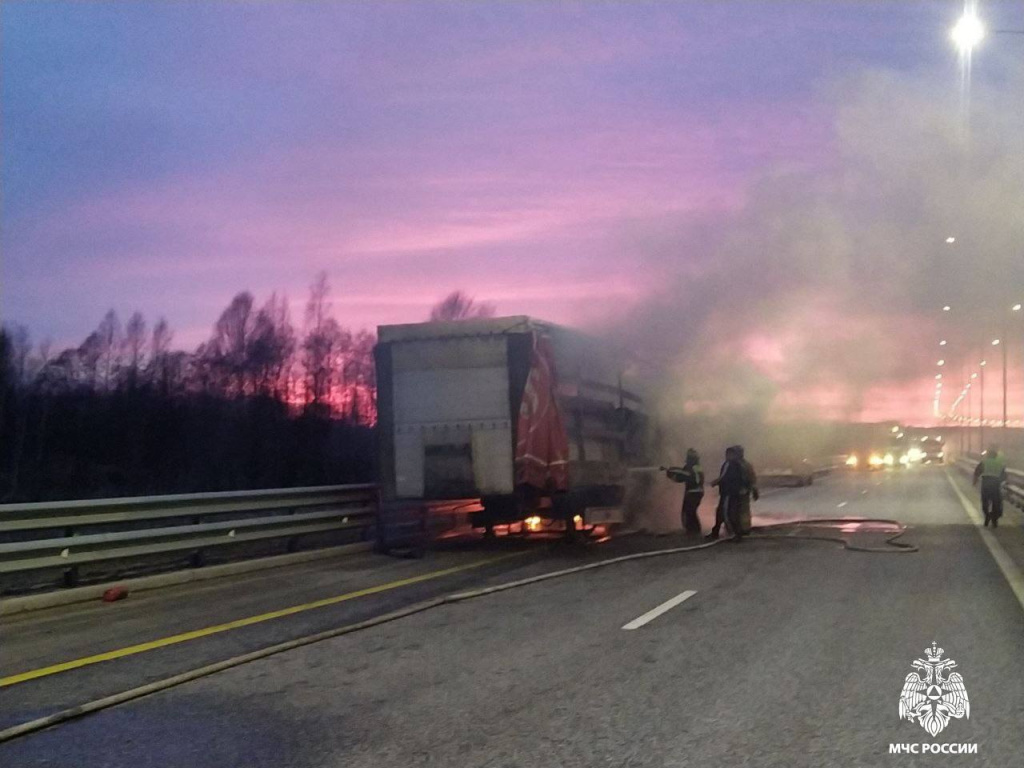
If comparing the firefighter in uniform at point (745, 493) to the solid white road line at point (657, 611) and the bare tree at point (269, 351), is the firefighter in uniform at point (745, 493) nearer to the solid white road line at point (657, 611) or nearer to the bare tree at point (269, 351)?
the solid white road line at point (657, 611)

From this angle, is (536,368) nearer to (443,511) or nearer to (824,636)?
(443,511)

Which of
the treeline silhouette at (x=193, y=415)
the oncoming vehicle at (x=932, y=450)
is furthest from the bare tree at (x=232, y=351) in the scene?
the oncoming vehicle at (x=932, y=450)

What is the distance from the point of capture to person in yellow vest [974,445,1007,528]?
20.8 metres

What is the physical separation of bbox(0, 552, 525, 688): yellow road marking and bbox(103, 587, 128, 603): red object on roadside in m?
2.15

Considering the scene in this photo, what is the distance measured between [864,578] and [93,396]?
49.4 metres

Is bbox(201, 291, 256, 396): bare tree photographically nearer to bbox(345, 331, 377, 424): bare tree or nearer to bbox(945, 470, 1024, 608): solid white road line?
bbox(345, 331, 377, 424): bare tree

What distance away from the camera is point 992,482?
2078cm

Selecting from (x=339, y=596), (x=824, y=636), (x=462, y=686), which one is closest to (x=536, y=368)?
(x=339, y=596)

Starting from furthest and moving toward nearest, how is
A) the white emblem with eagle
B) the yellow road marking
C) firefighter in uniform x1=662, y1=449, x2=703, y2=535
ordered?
firefighter in uniform x1=662, y1=449, x2=703, y2=535
the yellow road marking
the white emblem with eagle

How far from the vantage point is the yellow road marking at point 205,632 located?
7461 millimetres

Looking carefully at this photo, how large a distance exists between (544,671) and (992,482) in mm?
16423

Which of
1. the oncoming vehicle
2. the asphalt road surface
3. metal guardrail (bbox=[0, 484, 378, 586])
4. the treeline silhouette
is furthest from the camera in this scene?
the oncoming vehicle

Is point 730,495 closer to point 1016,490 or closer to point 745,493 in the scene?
point 745,493

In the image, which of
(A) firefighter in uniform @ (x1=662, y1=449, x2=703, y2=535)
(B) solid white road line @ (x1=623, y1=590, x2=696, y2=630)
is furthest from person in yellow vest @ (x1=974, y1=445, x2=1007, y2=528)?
(B) solid white road line @ (x1=623, y1=590, x2=696, y2=630)
